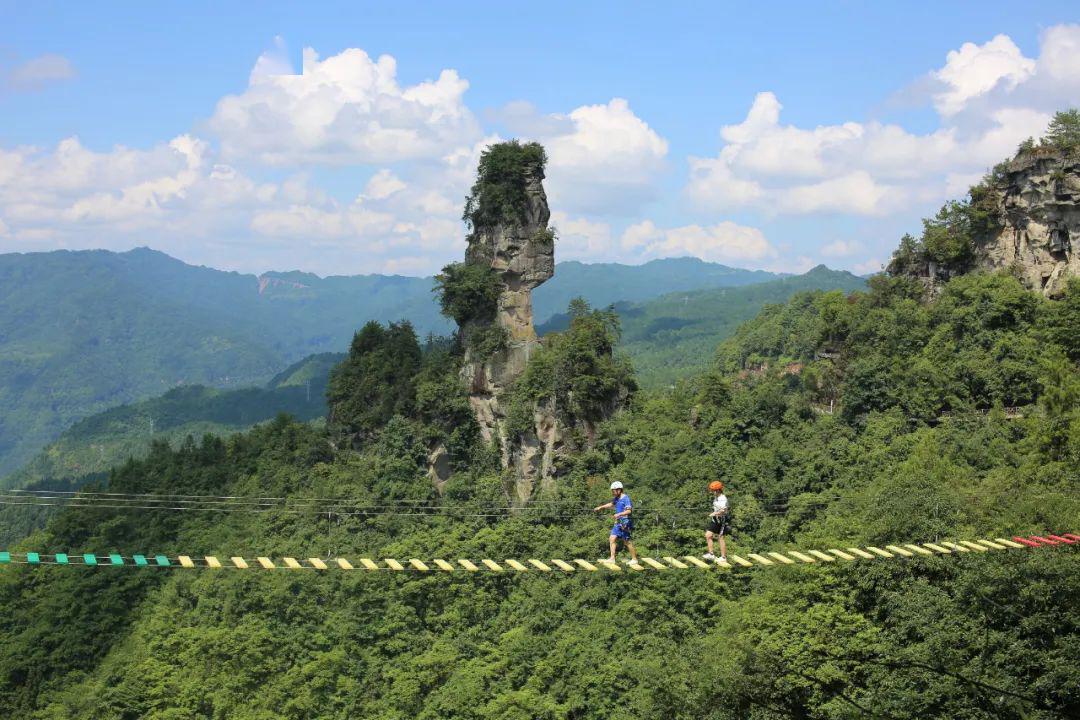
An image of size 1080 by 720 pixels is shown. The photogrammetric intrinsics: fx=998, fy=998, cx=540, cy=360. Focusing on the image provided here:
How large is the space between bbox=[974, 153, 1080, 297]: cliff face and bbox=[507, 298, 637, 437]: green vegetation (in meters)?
15.0

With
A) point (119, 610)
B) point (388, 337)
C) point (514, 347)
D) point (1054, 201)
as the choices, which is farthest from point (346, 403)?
point (1054, 201)

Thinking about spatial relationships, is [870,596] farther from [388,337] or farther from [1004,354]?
[388,337]

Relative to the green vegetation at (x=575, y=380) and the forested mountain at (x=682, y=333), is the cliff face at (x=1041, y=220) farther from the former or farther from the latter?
the forested mountain at (x=682, y=333)

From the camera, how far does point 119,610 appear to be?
41.9 meters

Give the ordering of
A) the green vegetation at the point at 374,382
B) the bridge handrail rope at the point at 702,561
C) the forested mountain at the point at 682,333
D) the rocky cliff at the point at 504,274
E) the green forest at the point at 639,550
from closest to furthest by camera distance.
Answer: the bridge handrail rope at the point at 702,561
the green forest at the point at 639,550
the rocky cliff at the point at 504,274
the green vegetation at the point at 374,382
the forested mountain at the point at 682,333

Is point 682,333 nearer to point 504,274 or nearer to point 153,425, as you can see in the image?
point 153,425

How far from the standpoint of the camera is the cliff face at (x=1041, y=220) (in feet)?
112

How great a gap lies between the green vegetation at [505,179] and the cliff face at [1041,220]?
1817 centimetres

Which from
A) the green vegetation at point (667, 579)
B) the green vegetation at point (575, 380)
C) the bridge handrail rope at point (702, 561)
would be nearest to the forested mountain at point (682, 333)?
the green vegetation at point (575, 380)

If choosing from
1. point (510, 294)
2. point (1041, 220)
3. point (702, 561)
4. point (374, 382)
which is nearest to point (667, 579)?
point (702, 561)

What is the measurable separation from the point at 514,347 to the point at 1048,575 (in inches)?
947

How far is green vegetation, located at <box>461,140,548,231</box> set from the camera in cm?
4172

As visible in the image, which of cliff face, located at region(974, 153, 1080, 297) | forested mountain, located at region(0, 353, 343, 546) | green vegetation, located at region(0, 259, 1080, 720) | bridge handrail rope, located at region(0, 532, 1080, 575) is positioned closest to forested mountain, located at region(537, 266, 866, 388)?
forested mountain, located at region(0, 353, 343, 546)

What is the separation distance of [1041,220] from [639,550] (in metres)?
18.5
